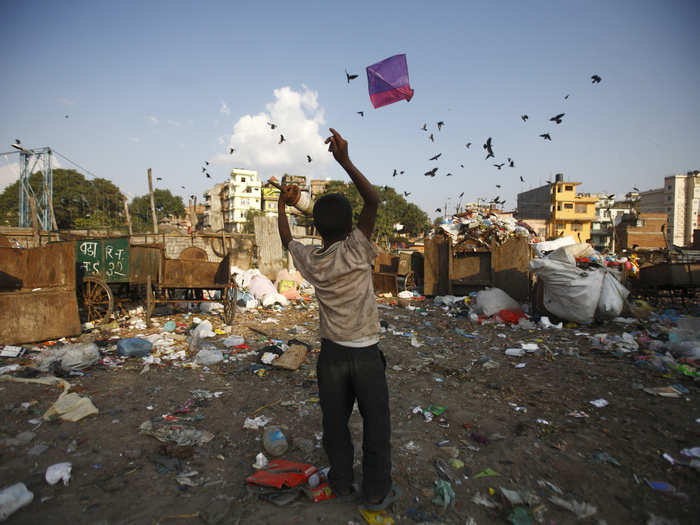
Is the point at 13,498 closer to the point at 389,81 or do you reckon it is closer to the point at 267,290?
the point at 389,81

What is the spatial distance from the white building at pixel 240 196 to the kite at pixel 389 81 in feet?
183

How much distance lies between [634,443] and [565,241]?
23.6 feet

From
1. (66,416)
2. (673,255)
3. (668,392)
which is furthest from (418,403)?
(673,255)

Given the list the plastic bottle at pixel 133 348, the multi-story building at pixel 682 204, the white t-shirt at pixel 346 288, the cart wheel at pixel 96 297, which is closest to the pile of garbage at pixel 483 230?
the plastic bottle at pixel 133 348

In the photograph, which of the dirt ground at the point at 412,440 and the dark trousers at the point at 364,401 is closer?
the dark trousers at the point at 364,401

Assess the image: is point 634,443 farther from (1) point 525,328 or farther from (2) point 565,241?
(2) point 565,241

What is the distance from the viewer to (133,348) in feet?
14.9

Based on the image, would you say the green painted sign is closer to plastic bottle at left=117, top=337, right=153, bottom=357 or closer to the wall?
plastic bottle at left=117, top=337, right=153, bottom=357

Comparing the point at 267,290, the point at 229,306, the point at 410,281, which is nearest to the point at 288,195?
the point at 229,306

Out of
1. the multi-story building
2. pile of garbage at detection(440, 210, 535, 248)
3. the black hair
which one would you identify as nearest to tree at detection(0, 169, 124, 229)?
pile of garbage at detection(440, 210, 535, 248)

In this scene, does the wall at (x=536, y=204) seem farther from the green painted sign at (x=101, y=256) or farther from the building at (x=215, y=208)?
the green painted sign at (x=101, y=256)

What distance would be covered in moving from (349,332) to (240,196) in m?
58.6

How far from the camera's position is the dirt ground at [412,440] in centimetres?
187

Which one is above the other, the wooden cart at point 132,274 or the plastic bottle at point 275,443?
the wooden cart at point 132,274
